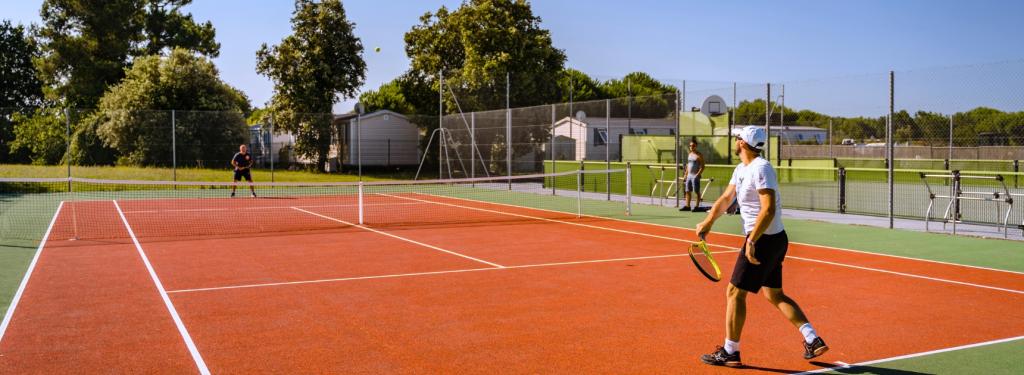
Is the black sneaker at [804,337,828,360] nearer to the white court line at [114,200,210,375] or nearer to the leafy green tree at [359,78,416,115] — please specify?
the white court line at [114,200,210,375]

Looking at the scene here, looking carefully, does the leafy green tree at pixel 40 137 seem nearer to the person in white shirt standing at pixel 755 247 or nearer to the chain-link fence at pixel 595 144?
the chain-link fence at pixel 595 144

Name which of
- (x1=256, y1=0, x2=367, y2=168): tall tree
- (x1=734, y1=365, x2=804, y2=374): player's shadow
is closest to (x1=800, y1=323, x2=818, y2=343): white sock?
(x1=734, y1=365, x2=804, y2=374): player's shadow

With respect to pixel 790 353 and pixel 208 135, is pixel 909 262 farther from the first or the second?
pixel 208 135

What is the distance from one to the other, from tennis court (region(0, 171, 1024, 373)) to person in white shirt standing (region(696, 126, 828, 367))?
0.82ft

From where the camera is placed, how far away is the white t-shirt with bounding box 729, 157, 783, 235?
5922 millimetres

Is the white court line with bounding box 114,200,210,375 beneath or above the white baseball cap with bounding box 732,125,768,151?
beneath

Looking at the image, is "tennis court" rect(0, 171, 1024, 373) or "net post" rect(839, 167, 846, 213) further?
"net post" rect(839, 167, 846, 213)

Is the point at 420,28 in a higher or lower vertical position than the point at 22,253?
higher

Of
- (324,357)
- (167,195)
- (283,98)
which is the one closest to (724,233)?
(324,357)

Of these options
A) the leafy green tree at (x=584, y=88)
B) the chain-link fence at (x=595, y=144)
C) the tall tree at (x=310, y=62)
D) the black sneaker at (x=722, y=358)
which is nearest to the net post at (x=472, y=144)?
the chain-link fence at (x=595, y=144)

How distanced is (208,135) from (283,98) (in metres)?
8.82

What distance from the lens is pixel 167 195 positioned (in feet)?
91.9

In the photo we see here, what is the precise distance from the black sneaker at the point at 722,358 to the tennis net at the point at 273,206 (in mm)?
10687

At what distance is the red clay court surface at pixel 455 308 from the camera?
649cm
